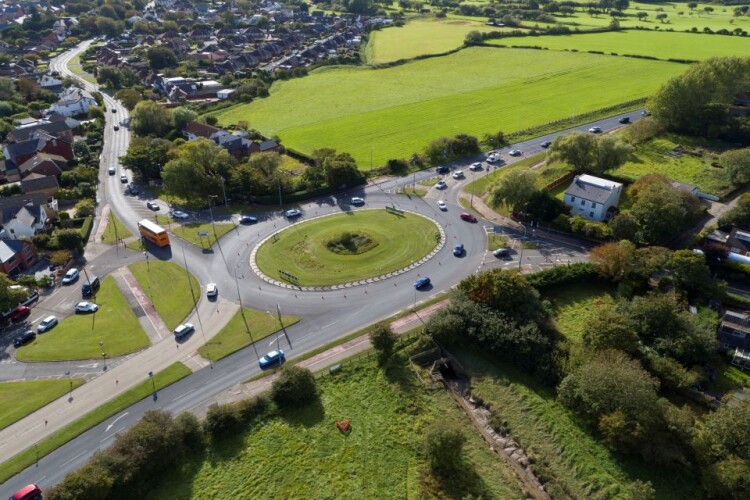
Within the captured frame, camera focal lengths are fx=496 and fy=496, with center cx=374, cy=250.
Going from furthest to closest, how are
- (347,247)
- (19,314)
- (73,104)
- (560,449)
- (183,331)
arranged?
(73,104)
(347,247)
(19,314)
(183,331)
(560,449)

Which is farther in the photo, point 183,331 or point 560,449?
point 183,331

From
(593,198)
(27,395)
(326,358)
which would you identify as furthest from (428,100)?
(27,395)

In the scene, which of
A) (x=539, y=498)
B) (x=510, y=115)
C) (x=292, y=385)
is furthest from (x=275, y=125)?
(x=539, y=498)

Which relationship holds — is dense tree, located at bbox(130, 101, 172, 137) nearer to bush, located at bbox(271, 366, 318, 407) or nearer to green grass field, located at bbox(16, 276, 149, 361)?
green grass field, located at bbox(16, 276, 149, 361)

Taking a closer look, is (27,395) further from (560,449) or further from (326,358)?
(560,449)

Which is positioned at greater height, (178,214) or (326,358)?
(326,358)

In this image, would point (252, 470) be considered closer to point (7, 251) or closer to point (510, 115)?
point (7, 251)

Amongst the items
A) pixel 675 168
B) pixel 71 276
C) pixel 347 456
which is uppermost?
pixel 675 168
